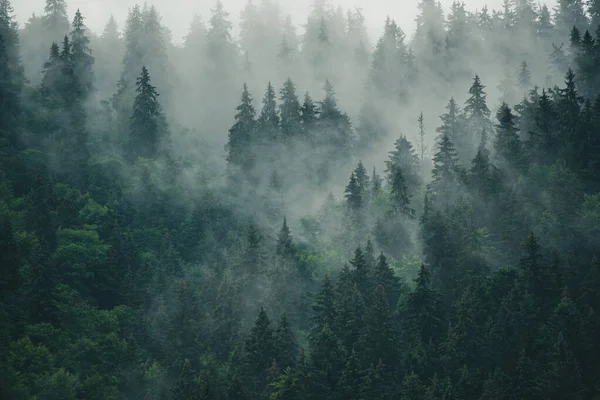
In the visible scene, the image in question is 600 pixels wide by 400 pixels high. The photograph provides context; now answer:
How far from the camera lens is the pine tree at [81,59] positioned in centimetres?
10788

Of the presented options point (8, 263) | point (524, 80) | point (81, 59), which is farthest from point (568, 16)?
point (8, 263)

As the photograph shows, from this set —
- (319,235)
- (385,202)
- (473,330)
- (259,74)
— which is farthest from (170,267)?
(259,74)

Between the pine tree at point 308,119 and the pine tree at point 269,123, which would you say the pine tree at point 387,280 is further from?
the pine tree at point 308,119

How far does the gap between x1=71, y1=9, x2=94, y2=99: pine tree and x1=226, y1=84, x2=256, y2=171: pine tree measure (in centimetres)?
2296

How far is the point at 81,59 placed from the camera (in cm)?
10906

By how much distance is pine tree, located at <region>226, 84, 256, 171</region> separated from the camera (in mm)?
99938

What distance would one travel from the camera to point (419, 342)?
6738 centimetres

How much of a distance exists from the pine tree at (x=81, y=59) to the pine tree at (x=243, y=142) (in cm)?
2296

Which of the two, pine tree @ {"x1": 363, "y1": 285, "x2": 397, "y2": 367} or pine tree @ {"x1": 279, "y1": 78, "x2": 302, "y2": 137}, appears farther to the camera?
pine tree @ {"x1": 279, "y1": 78, "x2": 302, "y2": 137}

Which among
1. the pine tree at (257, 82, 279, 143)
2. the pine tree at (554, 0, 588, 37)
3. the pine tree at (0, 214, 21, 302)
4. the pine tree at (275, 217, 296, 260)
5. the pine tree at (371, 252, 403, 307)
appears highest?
the pine tree at (554, 0, 588, 37)

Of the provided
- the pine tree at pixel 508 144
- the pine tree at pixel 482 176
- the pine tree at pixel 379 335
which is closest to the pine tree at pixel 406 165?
the pine tree at pixel 482 176

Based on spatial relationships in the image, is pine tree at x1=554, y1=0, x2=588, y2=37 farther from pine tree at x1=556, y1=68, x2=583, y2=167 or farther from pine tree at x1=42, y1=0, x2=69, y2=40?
pine tree at x1=42, y1=0, x2=69, y2=40

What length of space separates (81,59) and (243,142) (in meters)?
28.2

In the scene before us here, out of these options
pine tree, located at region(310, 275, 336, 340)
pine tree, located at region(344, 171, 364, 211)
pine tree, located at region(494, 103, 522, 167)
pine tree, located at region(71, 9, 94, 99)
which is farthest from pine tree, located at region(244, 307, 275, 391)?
pine tree, located at region(71, 9, 94, 99)
